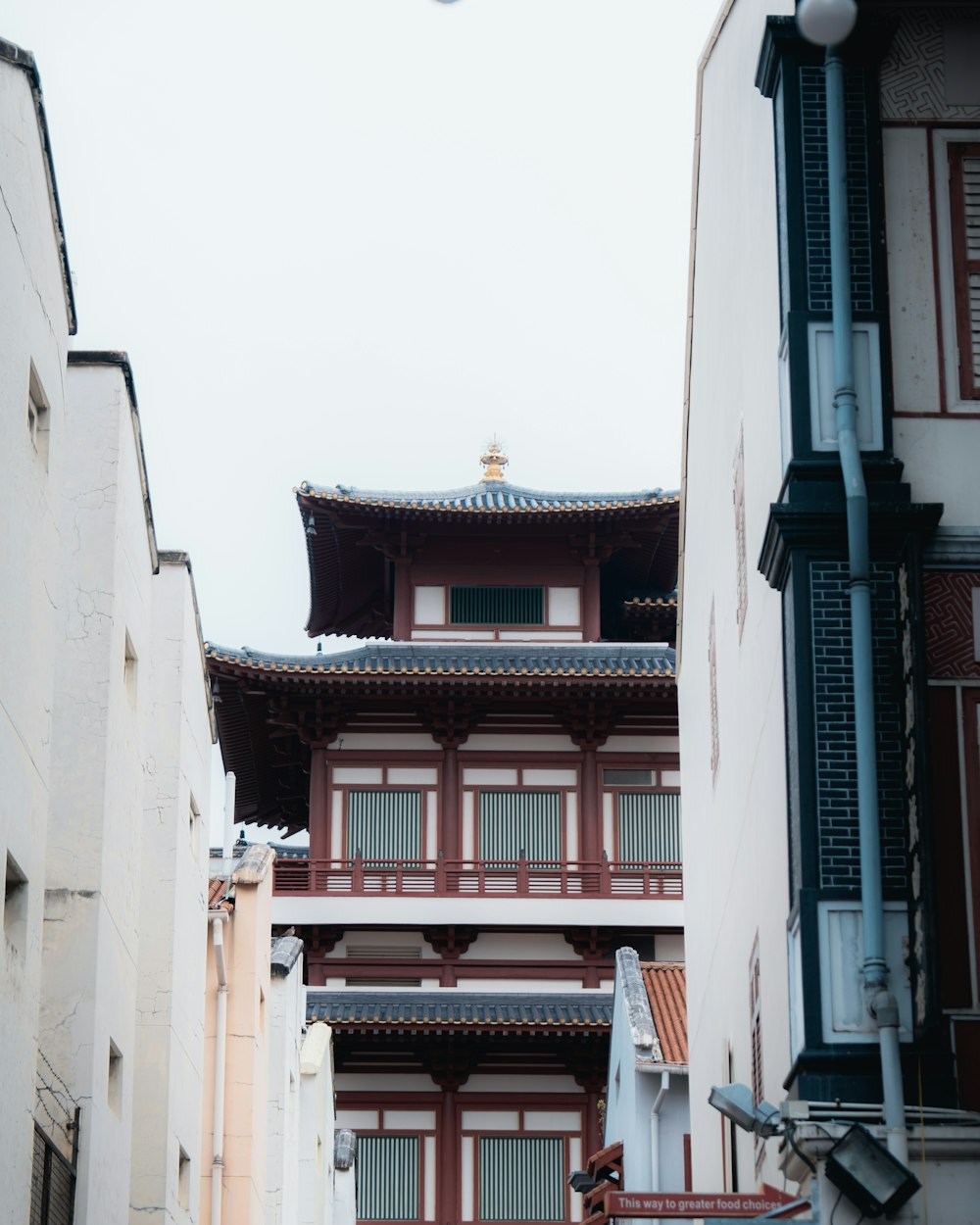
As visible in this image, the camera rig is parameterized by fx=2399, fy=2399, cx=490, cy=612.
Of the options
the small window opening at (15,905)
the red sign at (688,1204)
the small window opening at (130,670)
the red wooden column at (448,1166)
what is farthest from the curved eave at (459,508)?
the red sign at (688,1204)

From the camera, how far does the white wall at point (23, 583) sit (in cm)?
1502

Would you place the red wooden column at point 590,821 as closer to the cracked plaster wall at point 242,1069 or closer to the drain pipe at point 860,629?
the cracked plaster wall at point 242,1069

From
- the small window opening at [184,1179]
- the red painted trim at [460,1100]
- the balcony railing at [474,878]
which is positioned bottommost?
the small window opening at [184,1179]

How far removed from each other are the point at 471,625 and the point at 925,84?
106 ft

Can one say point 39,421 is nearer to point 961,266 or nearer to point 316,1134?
point 961,266

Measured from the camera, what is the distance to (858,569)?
15.8 meters

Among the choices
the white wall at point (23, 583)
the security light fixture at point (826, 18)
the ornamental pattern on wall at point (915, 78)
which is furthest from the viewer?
the ornamental pattern on wall at point (915, 78)

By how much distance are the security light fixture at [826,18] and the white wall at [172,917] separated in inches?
438

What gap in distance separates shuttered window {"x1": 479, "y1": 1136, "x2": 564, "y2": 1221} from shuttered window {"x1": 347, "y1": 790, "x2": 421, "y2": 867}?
581 cm

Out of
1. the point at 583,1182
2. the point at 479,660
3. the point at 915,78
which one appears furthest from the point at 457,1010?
the point at 915,78

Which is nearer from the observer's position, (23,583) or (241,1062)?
(23,583)

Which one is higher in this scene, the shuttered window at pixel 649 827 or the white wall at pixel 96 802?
the shuttered window at pixel 649 827

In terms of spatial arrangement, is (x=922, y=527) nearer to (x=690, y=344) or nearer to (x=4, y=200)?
(x=4, y=200)

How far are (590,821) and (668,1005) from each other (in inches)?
560
